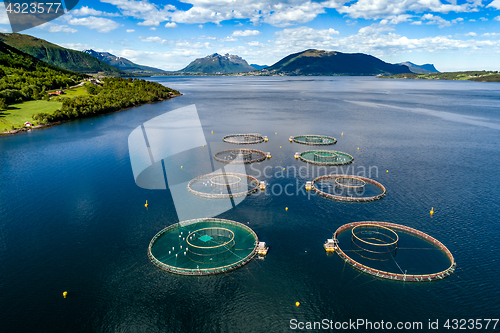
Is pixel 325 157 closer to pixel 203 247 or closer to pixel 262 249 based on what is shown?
pixel 262 249

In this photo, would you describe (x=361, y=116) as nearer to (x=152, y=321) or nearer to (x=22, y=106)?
(x=152, y=321)

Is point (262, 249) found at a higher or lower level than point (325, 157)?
lower

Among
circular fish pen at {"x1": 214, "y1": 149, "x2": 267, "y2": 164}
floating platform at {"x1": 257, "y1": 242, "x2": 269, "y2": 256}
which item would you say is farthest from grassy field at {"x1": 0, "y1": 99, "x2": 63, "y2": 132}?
floating platform at {"x1": 257, "y1": 242, "x2": 269, "y2": 256}

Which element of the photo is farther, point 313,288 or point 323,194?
point 323,194

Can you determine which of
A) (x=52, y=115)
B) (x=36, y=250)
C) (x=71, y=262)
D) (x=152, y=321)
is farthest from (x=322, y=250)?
(x=52, y=115)

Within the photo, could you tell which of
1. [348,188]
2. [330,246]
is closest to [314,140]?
[348,188]

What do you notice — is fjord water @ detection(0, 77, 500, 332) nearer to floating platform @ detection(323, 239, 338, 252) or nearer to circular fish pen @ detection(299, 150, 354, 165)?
floating platform @ detection(323, 239, 338, 252)

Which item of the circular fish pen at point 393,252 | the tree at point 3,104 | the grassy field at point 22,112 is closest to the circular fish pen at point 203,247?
the circular fish pen at point 393,252
